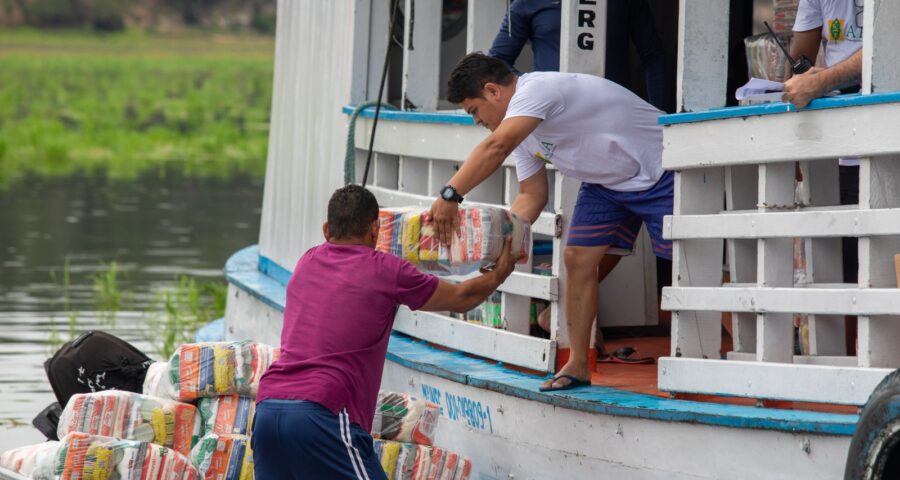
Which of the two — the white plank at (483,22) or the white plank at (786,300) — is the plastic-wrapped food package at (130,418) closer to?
the white plank at (786,300)

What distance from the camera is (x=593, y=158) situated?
6.31 metres

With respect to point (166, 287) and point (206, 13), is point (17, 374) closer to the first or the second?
point (166, 287)

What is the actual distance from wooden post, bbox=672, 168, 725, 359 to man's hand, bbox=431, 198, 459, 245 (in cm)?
79

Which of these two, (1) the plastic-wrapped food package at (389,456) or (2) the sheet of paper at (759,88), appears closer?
(2) the sheet of paper at (759,88)

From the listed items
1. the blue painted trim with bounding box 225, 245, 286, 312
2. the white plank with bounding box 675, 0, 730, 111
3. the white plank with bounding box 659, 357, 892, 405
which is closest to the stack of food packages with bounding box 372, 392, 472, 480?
the white plank with bounding box 659, 357, 892, 405

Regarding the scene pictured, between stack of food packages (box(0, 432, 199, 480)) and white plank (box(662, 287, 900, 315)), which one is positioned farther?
stack of food packages (box(0, 432, 199, 480))

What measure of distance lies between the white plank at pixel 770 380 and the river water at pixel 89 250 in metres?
4.53

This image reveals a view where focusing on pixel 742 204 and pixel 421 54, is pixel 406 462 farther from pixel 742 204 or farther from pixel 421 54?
pixel 421 54

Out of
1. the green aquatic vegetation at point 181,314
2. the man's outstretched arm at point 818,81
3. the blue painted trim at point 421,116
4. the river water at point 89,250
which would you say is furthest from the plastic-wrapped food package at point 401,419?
the green aquatic vegetation at point 181,314

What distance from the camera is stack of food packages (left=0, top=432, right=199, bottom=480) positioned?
6.16 metres

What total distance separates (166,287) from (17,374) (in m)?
4.08

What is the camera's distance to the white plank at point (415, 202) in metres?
6.79

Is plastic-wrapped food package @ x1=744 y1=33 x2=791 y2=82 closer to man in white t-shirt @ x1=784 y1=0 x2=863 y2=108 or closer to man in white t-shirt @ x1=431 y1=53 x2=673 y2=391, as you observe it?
man in white t-shirt @ x1=784 y1=0 x2=863 y2=108

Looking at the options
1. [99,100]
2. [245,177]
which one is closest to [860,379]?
[245,177]
